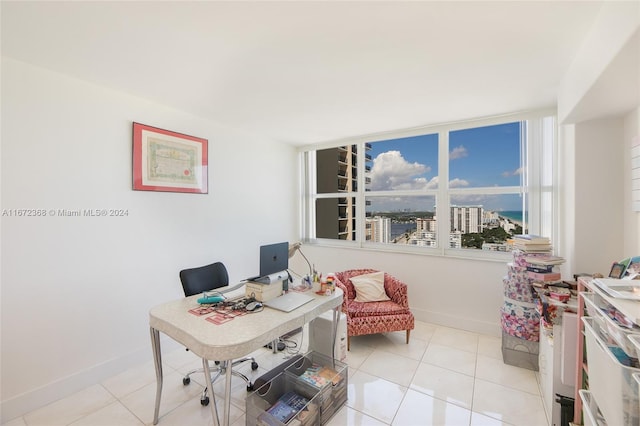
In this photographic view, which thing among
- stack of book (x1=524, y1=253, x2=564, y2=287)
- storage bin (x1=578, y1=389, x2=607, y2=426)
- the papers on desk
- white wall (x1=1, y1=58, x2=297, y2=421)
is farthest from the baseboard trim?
stack of book (x1=524, y1=253, x2=564, y2=287)

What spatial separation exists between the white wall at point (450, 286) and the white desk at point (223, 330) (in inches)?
73.2

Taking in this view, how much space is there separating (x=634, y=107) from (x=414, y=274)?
7.93 feet

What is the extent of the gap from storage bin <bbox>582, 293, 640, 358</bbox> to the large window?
5.82 feet

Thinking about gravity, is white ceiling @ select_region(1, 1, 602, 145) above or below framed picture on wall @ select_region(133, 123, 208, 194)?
above

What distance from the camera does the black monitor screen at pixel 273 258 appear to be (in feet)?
6.54

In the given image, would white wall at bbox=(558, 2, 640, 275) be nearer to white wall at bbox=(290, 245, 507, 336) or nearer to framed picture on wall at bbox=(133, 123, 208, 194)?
white wall at bbox=(290, 245, 507, 336)

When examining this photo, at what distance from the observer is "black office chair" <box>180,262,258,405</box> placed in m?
2.18

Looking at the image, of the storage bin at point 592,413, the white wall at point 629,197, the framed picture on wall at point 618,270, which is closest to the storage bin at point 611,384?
the storage bin at point 592,413

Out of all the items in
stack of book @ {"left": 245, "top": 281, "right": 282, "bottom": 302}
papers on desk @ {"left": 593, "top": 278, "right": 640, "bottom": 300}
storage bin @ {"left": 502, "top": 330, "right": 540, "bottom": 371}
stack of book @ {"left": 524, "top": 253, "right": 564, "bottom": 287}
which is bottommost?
storage bin @ {"left": 502, "top": 330, "right": 540, "bottom": 371}

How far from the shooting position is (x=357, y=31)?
1.57m

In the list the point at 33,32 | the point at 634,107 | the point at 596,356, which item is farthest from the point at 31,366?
the point at 634,107

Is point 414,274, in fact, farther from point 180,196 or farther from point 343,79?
point 180,196

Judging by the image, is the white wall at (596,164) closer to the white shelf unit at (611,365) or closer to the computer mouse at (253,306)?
the white shelf unit at (611,365)

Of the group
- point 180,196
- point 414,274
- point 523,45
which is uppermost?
point 523,45
